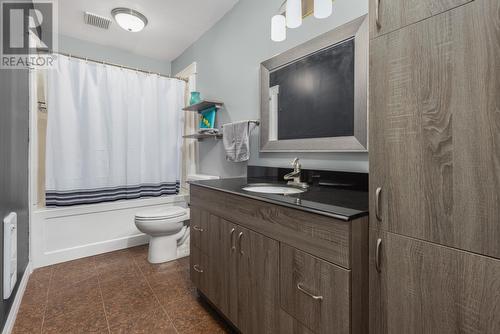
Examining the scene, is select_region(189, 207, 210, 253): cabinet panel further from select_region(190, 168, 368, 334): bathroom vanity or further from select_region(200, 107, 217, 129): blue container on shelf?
select_region(200, 107, 217, 129): blue container on shelf

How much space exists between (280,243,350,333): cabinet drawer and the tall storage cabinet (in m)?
0.11

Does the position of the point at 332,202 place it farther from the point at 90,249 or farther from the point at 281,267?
the point at 90,249

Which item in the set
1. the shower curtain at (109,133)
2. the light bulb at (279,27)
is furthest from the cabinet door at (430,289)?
the shower curtain at (109,133)

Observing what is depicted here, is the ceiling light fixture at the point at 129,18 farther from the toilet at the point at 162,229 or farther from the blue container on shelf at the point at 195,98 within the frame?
the toilet at the point at 162,229

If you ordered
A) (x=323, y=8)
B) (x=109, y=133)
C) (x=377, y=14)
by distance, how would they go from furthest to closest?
(x=109, y=133) < (x=323, y=8) < (x=377, y=14)

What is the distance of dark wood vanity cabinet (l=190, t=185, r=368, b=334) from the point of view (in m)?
0.79

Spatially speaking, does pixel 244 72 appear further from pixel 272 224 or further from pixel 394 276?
pixel 394 276

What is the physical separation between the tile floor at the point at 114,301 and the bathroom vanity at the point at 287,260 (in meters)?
0.27

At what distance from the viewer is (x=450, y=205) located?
633 millimetres

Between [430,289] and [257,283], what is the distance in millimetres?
675

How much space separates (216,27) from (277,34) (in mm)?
1258

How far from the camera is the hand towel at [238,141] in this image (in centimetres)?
195

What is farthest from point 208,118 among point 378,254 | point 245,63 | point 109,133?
point 378,254

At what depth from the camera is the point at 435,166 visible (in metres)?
0.66
